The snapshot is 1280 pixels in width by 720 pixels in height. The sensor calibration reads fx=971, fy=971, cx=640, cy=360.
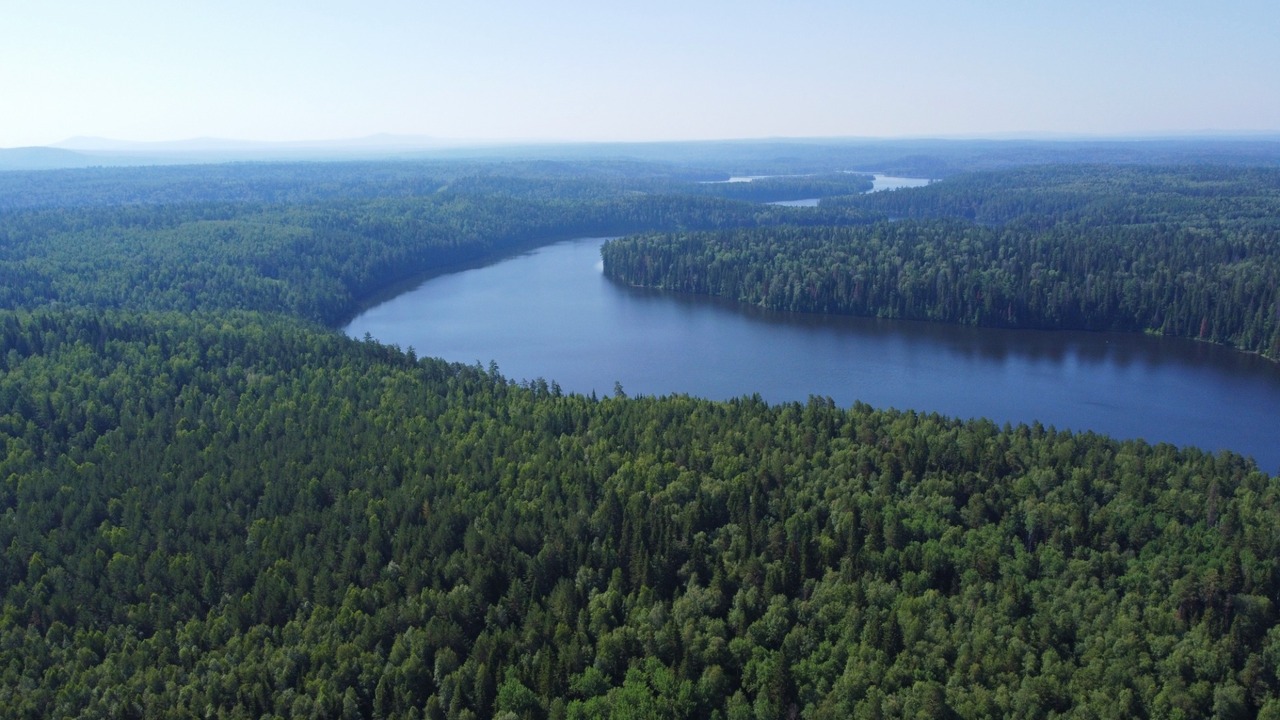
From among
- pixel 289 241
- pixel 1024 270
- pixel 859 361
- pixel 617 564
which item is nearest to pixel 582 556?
pixel 617 564

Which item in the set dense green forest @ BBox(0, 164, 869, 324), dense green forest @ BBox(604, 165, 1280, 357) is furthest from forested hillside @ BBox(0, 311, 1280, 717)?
dense green forest @ BBox(0, 164, 869, 324)

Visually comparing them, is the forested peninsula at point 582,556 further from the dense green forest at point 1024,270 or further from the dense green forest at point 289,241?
the dense green forest at point 1024,270

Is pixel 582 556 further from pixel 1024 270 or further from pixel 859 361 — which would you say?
pixel 1024 270

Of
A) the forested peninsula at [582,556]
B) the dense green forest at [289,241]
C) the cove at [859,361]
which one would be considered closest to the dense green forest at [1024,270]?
the cove at [859,361]

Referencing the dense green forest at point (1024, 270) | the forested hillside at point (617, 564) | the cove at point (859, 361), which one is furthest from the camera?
the dense green forest at point (1024, 270)

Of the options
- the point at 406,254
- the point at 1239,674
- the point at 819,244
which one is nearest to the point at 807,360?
the point at 819,244

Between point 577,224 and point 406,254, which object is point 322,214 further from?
point 577,224

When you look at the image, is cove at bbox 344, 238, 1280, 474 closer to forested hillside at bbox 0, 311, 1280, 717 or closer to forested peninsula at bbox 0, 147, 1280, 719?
forested peninsula at bbox 0, 147, 1280, 719
